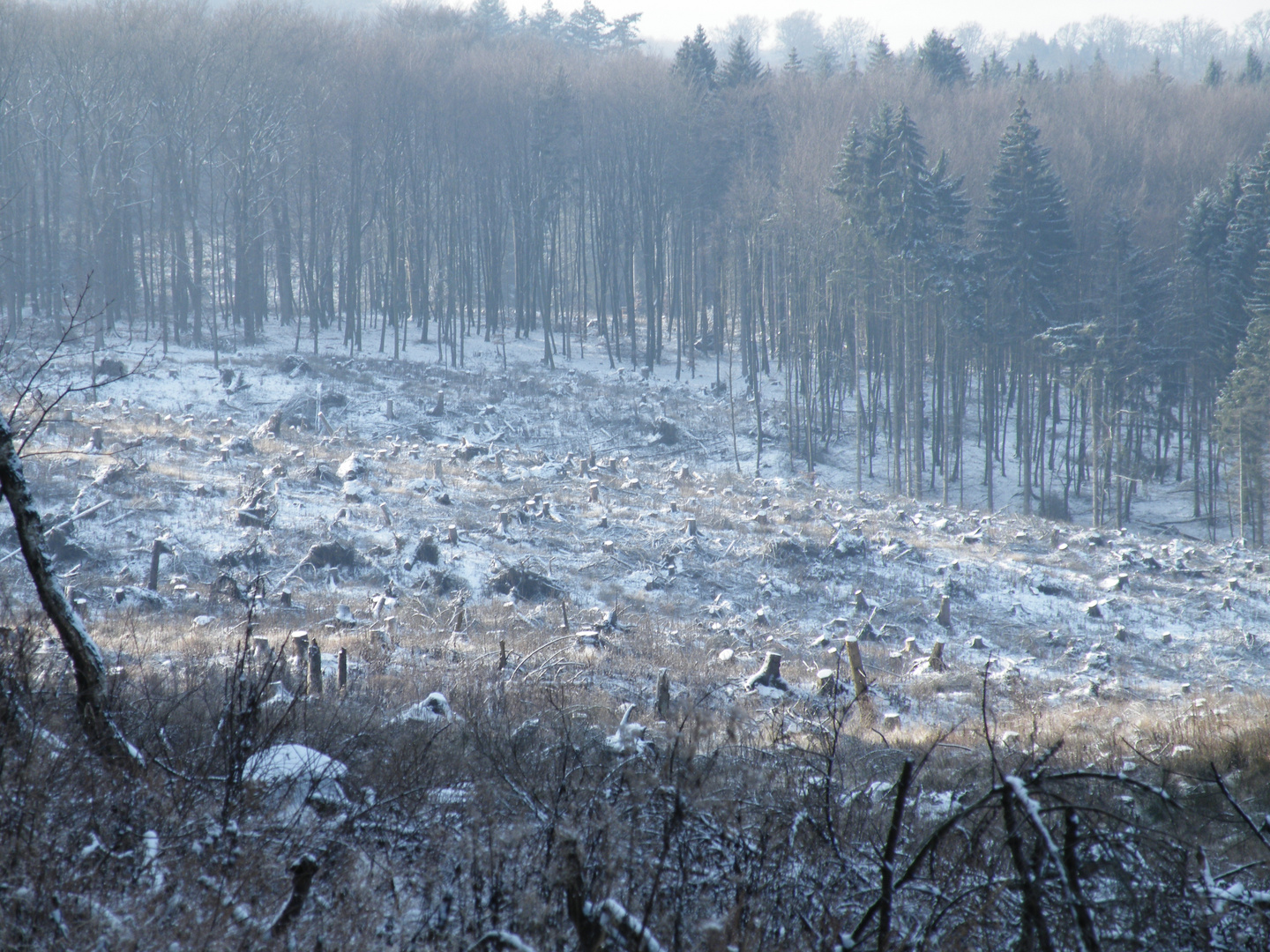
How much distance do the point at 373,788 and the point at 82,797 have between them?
5.38 ft

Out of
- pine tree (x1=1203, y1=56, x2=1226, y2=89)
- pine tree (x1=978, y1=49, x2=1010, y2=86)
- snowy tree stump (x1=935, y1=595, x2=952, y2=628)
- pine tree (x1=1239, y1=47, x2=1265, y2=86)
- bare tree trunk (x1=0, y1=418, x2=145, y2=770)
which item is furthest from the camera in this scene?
pine tree (x1=1239, y1=47, x2=1265, y2=86)

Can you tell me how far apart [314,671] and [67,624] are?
5067mm

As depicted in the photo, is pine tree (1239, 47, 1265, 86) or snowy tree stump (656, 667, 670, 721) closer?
snowy tree stump (656, 667, 670, 721)

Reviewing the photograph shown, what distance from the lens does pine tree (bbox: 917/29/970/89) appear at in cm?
4371

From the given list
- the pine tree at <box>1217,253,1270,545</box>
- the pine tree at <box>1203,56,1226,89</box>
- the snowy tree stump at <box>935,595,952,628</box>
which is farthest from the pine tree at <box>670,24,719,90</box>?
the snowy tree stump at <box>935,595,952,628</box>

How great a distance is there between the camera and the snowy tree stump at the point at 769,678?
38.2 ft

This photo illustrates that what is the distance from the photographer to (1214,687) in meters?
13.8

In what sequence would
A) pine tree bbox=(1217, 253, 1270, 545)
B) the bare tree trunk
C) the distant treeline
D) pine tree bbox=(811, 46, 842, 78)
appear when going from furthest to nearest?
pine tree bbox=(811, 46, 842, 78) < the distant treeline < pine tree bbox=(1217, 253, 1270, 545) < the bare tree trunk

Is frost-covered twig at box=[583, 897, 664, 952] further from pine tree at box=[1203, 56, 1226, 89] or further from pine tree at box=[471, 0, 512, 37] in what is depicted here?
pine tree at box=[1203, 56, 1226, 89]

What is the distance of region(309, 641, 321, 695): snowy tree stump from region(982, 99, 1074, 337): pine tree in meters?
30.8

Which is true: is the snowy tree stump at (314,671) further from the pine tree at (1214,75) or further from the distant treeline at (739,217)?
the pine tree at (1214,75)

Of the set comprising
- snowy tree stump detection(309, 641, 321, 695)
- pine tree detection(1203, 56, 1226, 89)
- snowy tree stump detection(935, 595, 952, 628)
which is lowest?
snowy tree stump detection(935, 595, 952, 628)

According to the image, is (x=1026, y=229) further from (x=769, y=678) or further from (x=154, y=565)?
(x=154, y=565)

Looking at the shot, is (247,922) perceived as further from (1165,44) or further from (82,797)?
(1165,44)
